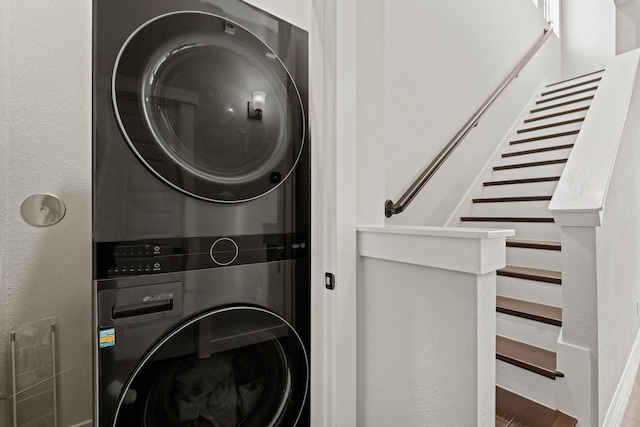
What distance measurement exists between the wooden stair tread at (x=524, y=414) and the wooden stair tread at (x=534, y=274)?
24.0 inches

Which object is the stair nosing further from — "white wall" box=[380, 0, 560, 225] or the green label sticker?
the green label sticker

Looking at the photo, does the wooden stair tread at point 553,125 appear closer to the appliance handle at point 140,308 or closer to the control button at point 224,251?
the control button at point 224,251

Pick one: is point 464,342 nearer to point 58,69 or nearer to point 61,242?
point 61,242

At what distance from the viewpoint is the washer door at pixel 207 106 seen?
0.72m

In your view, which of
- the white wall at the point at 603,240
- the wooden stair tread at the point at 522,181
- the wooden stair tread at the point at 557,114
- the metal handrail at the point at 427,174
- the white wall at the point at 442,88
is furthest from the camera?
the wooden stair tread at the point at 557,114

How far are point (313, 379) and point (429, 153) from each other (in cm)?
190

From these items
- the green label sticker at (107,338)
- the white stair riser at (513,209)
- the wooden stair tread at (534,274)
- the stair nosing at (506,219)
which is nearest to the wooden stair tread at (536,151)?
the white stair riser at (513,209)

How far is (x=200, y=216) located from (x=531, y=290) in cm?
193

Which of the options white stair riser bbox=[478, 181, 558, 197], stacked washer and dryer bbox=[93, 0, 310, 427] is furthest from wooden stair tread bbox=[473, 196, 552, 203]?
stacked washer and dryer bbox=[93, 0, 310, 427]

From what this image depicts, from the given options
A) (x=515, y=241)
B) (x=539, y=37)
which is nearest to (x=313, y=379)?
(x=515, y=241)

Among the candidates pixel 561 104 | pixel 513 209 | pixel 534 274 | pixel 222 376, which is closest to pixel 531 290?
pixel 534 274

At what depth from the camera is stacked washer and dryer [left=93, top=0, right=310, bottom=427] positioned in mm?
689

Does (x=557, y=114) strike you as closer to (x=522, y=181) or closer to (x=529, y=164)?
(x=529, y=164)

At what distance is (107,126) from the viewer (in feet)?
2.23
